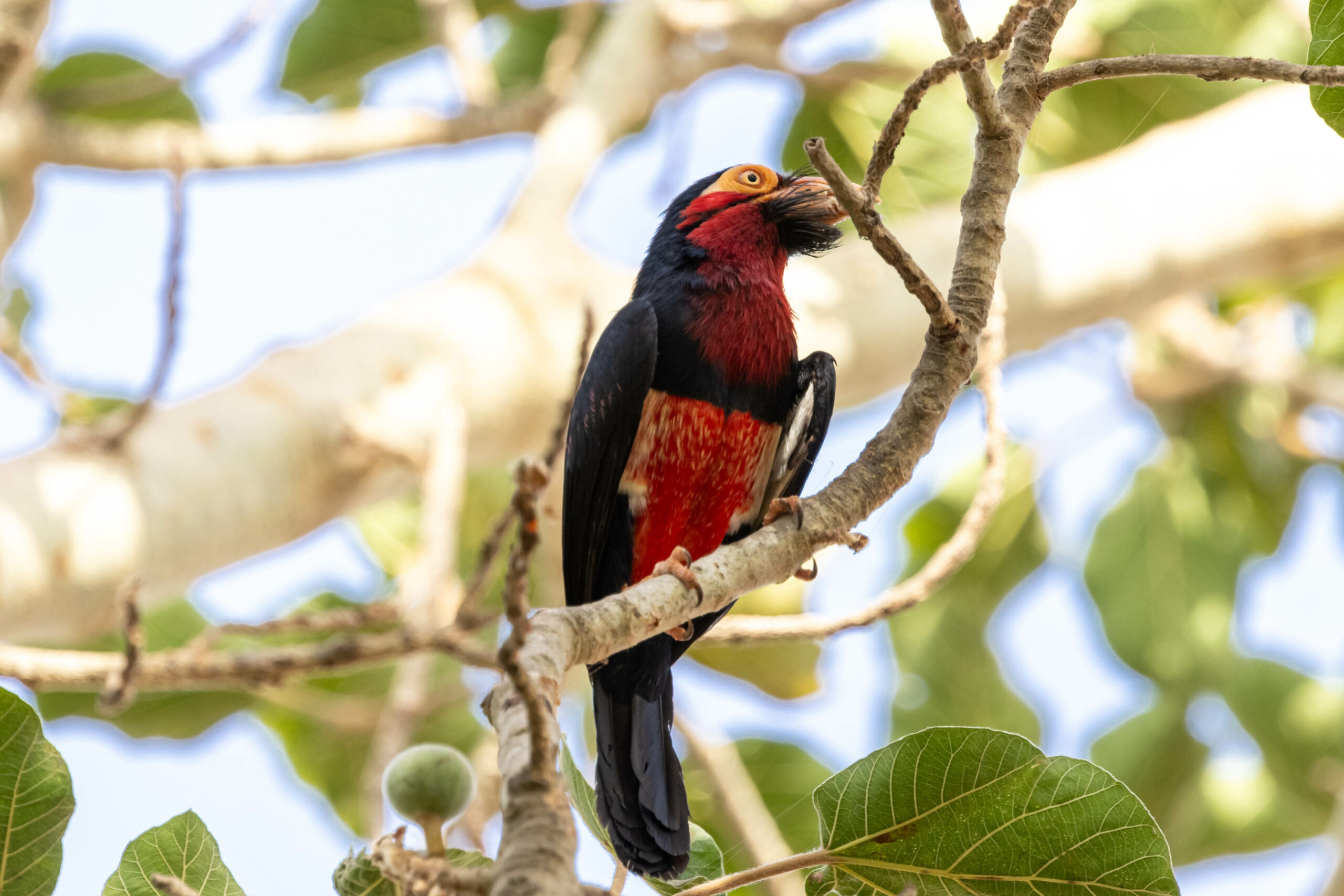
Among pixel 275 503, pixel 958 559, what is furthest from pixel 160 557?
pixel 958 559

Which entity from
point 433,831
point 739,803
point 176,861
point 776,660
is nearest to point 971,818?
point 433,831

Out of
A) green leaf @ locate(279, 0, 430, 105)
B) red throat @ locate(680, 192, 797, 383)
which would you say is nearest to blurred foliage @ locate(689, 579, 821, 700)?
red throat @ locate(680, 192, 797, 383)

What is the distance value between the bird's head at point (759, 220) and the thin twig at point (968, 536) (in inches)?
37.1

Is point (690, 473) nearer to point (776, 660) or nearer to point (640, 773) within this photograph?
point (640, 773)

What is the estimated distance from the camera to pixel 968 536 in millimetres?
2213

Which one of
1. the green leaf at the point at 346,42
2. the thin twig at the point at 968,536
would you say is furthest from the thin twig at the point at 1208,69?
the green leaf at the point at 346,42

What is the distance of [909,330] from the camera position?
434 cm

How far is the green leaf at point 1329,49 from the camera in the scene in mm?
1750

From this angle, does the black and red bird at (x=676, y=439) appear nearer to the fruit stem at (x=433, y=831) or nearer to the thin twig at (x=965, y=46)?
the fruit stem at (x=433, y=831)

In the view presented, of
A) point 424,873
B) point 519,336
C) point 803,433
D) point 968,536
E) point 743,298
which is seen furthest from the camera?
point 519,336

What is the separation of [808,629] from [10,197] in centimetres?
416

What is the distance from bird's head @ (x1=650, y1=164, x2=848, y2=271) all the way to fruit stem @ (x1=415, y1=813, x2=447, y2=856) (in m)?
1.77

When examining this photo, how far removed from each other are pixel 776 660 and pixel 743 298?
265cm

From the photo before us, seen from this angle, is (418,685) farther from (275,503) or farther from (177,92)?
(177,92)
